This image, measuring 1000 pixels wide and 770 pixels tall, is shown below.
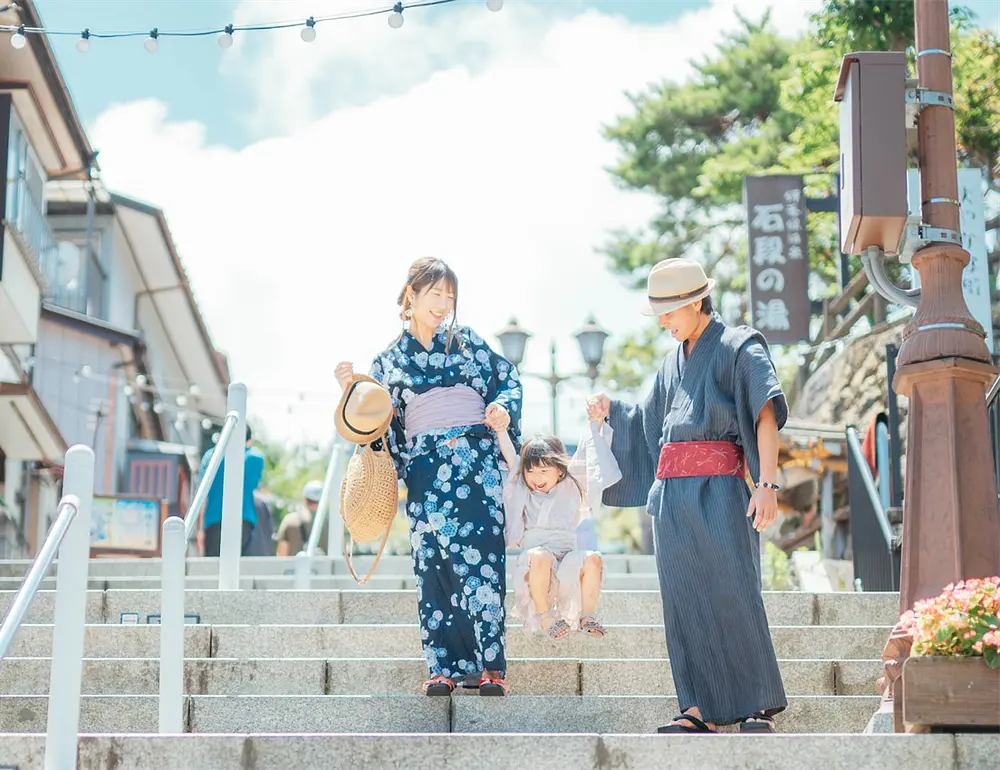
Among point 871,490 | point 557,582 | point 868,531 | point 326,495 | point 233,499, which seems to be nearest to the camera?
point 557,582

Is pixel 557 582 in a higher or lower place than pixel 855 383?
lower

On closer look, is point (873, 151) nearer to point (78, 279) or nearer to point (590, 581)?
point (590, 581)

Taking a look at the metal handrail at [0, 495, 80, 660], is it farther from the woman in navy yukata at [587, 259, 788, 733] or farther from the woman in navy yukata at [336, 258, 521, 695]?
the woman in navy yukata at [587, 259, 788, 733]

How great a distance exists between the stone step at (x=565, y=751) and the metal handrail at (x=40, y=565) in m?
0.57

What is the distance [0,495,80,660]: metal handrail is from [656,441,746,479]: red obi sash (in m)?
2.46

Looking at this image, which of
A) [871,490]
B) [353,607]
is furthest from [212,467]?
[871,490]

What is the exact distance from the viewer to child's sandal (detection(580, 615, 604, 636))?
7.09m

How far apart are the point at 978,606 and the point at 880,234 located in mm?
1715

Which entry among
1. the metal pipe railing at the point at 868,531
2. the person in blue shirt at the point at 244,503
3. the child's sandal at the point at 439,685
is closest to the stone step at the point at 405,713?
the child's sandal at the point at 439,685

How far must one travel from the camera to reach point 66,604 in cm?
496

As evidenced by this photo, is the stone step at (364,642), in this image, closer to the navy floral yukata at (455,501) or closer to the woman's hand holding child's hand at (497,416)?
the navy floral yukata at (455,501)

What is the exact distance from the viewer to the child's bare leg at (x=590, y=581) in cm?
712

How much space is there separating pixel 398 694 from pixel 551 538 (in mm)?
1267

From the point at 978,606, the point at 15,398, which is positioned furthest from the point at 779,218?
the point at 978,606
